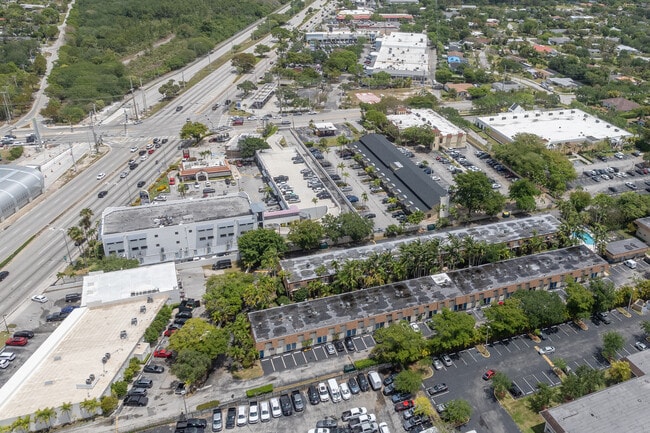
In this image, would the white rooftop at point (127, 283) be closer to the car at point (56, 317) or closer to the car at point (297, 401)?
the car at point (56, 317)

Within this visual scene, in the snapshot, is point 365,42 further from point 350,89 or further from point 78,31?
point 78,31

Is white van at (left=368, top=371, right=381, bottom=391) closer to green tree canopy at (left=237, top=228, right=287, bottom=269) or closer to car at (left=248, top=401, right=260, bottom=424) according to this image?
car at (left=248, top=401, right=260, bottom=424)

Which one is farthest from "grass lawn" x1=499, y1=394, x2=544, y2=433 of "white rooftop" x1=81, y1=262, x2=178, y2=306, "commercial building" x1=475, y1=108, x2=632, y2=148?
"commercial building" x1=475, y1=108, x2=632, y2=148

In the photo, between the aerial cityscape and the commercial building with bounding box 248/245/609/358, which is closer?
the aerial cityscape

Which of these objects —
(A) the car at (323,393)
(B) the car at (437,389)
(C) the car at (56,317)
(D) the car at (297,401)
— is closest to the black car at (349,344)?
(A) the car at (323,393)

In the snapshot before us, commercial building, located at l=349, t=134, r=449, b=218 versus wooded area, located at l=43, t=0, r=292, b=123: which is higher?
wooded area, located at l=43, t=0, r=292, b=123

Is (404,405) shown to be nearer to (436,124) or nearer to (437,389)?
(437,389)
